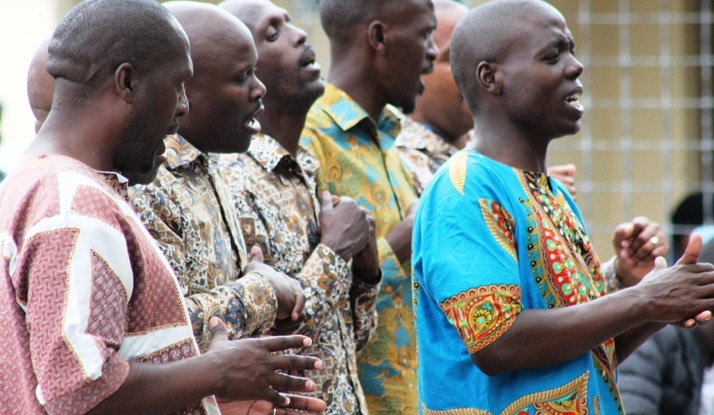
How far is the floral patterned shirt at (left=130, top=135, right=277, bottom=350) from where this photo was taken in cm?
229

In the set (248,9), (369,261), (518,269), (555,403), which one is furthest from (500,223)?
(248,9)

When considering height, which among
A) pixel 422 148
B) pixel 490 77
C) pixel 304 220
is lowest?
pixel 422 148

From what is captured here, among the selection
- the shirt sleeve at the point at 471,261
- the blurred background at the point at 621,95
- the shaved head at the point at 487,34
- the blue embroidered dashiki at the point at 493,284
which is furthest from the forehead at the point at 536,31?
the blurred background at the point at 621,95

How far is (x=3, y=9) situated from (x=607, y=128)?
5.36 m

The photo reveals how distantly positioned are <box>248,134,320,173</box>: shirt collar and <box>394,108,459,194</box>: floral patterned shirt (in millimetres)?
846

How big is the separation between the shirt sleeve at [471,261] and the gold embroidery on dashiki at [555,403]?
186mm

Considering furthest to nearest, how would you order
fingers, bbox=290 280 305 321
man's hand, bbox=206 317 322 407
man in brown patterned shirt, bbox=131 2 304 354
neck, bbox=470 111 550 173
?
fingers, bbox=290 280 305 321, neck, bbox=470 111 550 173, man in brown patterned shirt, bbox=131 2 304 354, man's hand, bbox=206 317 322 407

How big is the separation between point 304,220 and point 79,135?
1.27 m

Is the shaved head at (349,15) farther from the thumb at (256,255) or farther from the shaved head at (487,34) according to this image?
the thumb at (256,255)

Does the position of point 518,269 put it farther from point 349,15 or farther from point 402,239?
point 349,15

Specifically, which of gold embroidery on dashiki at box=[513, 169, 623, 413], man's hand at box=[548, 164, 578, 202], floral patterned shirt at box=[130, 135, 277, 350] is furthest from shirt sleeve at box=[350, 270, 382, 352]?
man's hand at box=[548, 164, 578, 202]

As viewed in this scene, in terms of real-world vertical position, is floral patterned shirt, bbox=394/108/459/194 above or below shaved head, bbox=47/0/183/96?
below

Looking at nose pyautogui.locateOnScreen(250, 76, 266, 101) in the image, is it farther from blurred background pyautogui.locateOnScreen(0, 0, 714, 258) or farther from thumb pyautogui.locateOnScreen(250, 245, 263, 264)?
blurred background pyautogui.locateOnScreen(0, 0, 714, 258)

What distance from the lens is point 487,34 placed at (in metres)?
2.62
